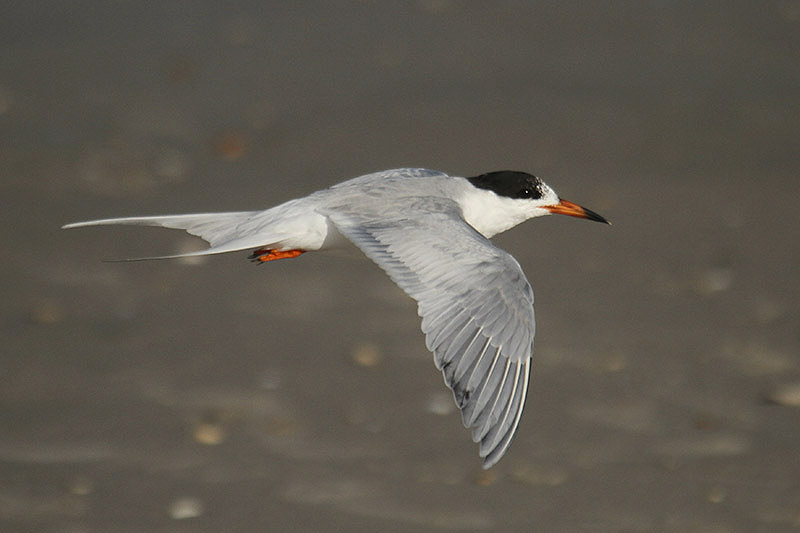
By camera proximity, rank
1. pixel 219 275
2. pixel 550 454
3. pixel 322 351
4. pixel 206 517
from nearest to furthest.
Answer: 1. pixel 206 517
2. pixel 550 454
3. pixel 322 351
4. pixel 219 275

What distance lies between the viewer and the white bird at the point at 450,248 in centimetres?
400

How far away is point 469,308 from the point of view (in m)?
4.17

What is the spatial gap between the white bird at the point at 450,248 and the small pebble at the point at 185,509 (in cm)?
143

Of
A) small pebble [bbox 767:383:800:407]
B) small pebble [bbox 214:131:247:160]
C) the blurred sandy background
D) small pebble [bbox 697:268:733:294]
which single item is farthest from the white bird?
small pebble [bbox 214:131:247:160]

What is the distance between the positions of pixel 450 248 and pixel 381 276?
286 centimetres

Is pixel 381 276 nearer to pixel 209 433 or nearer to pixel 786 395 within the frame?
pixel 209 433

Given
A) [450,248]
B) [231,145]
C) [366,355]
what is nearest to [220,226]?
[450,248]

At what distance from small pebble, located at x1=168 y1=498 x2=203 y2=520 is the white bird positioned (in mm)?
1426

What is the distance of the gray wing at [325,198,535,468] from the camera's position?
3938mm

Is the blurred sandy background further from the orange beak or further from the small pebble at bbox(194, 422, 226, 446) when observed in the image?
the orange beak

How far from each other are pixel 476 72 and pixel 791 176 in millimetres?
2023

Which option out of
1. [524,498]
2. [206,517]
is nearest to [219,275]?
[206,517]

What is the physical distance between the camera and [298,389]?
6500 millimetres

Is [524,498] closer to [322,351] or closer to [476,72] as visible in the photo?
[322,351]
